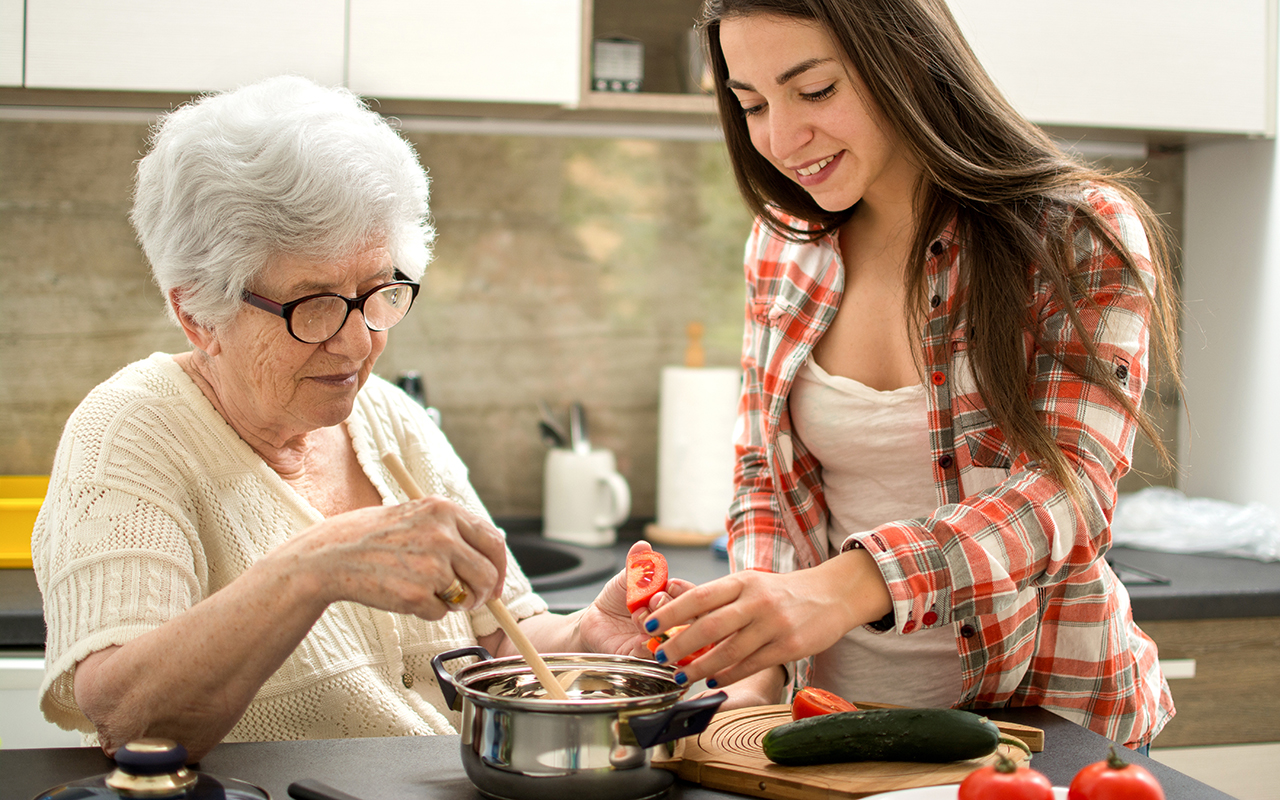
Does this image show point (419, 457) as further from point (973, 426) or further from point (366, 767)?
point (973, 426)

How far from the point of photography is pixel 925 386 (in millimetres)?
1327

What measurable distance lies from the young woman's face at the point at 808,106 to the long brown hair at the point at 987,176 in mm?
17

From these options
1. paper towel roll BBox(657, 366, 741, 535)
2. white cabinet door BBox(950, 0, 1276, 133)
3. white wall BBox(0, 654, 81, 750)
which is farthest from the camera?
paper towel roll BBox(657, 366, 741, 535)

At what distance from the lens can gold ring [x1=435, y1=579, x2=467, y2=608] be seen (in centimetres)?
94

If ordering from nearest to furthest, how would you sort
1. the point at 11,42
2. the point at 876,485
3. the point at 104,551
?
A: 1. the point at 104,551
2. the point at 876,485
3. the point at 11,42

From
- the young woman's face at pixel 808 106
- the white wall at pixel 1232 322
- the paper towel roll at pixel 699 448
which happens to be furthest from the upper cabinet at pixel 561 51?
the young woman's face at pixel 808 106

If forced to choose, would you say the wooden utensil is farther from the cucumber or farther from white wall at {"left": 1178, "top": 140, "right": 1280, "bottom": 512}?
white wall at {"left": 1178, "top": 140, "right": 1280, "bottom": 512}

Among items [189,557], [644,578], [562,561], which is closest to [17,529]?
[562,561]

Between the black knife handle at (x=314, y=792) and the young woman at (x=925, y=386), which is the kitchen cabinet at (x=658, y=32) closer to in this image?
the young woman at (x=925, y=386)

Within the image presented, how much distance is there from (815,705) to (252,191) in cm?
78

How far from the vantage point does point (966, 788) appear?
0.82 m

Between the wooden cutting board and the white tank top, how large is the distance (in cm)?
36

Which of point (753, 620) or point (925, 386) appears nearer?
point (753, 620)

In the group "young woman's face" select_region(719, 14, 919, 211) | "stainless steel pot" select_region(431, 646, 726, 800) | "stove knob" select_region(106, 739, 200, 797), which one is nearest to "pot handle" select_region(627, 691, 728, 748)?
"stainless steel pot" select_region(431, 646, 726, 800)
